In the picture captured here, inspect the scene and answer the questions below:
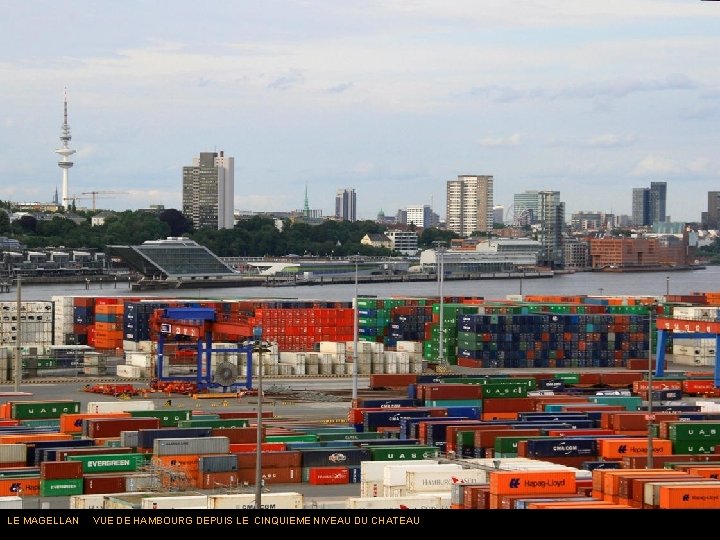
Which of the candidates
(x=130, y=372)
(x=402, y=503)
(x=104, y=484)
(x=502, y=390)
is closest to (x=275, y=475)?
(x=104, y=484)

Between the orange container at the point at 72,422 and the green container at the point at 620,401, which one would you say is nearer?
the orange container at the point at 72,422

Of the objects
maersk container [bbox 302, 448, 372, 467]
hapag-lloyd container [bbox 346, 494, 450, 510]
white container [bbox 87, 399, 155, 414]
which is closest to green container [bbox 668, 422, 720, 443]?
maersk container [bbox 302, 448, 372, 467]

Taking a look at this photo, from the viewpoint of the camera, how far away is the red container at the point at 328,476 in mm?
20781

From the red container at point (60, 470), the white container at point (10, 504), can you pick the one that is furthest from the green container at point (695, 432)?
the white container at point (10, 504)

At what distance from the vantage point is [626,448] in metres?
21.3

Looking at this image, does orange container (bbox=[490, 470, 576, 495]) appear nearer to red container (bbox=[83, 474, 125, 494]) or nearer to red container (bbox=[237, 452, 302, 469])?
red container (bbox=[237, 452, 302, 469])

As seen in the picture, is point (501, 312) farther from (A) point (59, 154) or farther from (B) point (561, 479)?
(A) point (59, 154)

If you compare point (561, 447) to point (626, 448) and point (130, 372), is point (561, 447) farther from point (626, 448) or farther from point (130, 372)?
point (130, 372)

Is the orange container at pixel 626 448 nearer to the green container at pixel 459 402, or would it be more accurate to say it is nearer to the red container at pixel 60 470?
the red container at pixel 60 470

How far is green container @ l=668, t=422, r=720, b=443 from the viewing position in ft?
72.0

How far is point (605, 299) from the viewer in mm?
60906

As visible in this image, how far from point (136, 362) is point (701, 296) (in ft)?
100

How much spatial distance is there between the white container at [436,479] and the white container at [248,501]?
2.08 meters

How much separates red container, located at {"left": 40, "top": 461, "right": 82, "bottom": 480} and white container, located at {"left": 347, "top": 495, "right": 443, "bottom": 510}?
444 centimetres
